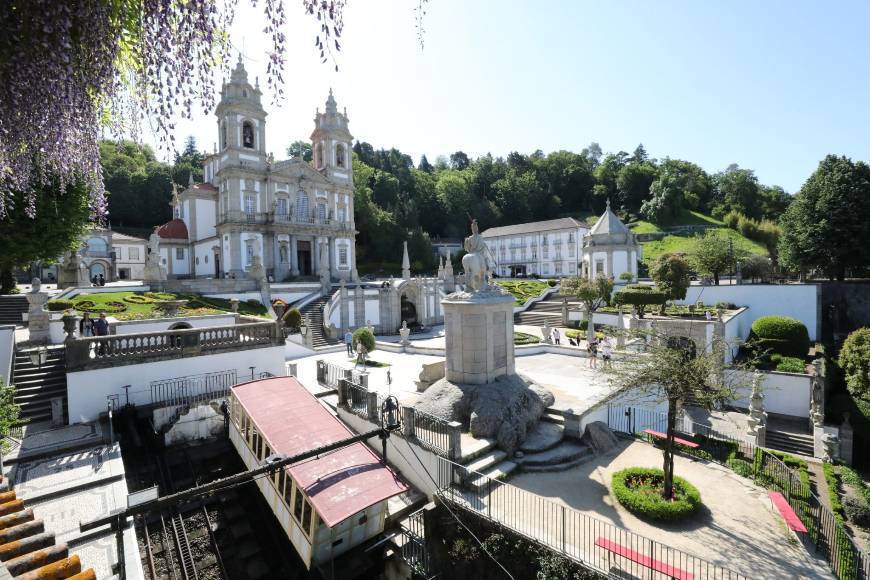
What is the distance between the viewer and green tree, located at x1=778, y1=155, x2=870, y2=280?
104ft

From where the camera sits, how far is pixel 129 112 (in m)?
4.64

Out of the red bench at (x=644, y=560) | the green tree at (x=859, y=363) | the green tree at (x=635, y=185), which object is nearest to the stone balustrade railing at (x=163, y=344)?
the red bench at (x=644, y=560)

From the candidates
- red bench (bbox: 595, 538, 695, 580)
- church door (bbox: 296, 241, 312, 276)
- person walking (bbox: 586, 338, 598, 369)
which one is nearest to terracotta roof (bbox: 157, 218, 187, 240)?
church door (bbox: 296, 241, 312, 276)

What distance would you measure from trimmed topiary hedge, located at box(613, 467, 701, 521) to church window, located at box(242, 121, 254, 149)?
38897 mm

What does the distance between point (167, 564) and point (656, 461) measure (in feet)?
34.2

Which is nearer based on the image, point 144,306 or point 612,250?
point 144,306

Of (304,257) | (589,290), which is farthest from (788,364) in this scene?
(304,257)

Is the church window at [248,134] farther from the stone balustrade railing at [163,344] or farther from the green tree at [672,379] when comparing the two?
the green tree at [672,379]

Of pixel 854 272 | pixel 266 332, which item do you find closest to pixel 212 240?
pixel 266 332

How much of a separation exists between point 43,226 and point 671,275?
3354 centimetres

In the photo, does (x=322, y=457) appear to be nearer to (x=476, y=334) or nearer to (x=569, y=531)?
(x=569, y=531)

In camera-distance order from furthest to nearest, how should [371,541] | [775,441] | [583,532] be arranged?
1. [775,441]
2. [371,541]
3. [583,532]

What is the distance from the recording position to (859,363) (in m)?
17.6

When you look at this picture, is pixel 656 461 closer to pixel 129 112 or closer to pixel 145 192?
pixel 129 112
